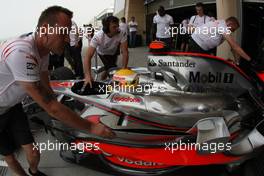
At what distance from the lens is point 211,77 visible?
96.9 inches

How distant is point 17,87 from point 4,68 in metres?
0.15

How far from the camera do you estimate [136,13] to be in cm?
1825

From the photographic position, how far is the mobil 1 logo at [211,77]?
7.98 ft

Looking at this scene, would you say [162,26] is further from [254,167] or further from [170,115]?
[254,167]

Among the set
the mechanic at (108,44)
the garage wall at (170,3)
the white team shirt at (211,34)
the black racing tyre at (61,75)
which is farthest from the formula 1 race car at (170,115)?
the garage wall at (170,3)

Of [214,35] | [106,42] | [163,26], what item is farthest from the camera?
[163,26]

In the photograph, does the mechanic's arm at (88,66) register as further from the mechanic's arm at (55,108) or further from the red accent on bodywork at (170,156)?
the mechanic's arm at (55,108)

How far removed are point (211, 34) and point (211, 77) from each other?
1324 mm

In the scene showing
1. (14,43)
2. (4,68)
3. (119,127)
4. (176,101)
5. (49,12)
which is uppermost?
(49,12)

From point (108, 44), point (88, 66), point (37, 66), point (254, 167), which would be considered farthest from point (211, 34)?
point (37, 66)

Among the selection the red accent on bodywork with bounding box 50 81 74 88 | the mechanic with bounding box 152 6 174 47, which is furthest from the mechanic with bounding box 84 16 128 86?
the mechanic with bounding box 152 6 174 47

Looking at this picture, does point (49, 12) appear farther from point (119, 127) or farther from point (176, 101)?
point (176, 101)

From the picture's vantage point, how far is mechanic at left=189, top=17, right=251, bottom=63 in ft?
10.8

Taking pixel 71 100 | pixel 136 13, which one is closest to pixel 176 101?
pixel 71 100
